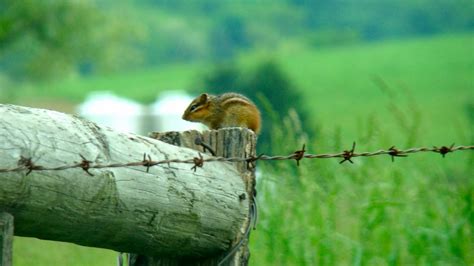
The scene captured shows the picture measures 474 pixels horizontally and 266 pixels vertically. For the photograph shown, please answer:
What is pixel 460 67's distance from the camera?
157 feet

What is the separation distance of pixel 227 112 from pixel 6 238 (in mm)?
3213

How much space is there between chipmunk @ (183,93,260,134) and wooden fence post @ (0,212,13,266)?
121 inches

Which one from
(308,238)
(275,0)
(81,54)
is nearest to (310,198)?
(308,238)

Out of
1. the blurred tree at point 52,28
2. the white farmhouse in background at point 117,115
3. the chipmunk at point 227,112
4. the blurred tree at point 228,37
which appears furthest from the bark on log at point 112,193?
the blurred tree at point 228,37

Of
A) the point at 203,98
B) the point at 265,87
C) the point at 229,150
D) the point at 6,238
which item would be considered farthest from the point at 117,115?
the point at 6,238

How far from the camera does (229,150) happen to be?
13.8ft

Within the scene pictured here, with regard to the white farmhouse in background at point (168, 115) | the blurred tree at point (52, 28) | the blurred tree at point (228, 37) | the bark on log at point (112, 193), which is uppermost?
the blurred tree at point (228, 37)

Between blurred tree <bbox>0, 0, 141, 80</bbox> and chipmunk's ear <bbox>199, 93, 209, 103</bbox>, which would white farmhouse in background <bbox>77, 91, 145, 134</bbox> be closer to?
blurred tree <bbox>0, 0, 141, 80</bbox>

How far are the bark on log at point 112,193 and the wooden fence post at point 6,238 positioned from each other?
30 millimetres

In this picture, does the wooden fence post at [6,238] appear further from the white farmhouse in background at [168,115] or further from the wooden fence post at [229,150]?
the white farmhouse in background at [168,115]

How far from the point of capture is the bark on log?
3.29m

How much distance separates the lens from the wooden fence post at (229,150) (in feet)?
13.6

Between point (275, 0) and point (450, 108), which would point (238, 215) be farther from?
point (275, 0)

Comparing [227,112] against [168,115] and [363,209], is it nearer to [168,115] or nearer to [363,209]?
[363,209]
